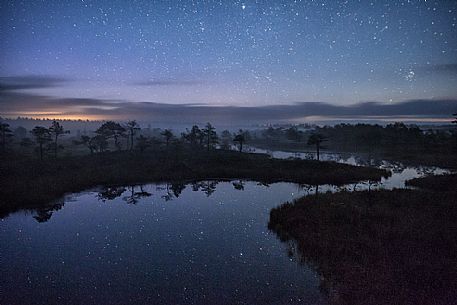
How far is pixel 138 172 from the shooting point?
145 feet

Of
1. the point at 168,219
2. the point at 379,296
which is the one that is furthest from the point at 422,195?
the point at 168,219

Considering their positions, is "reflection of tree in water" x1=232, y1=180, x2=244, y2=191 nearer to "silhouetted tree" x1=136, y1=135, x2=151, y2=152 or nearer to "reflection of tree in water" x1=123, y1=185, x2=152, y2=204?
"reflection of tree in water" x1=123, y1=185, x2=152, y2=204

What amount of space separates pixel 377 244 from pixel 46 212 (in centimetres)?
2800

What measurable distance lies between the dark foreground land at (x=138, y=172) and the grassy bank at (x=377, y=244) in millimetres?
16521

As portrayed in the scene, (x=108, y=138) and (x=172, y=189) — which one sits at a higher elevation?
(x=108, y=138)

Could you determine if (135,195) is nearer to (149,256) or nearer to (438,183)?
→ (149,256)

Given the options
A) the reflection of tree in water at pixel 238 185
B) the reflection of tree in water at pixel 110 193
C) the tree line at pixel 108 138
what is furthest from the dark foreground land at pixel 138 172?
the tree line at pixel 108 138

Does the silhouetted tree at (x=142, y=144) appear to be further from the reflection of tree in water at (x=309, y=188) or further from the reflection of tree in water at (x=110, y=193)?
the reflection of tree in water at (x=309, y=188)

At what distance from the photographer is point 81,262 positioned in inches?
611

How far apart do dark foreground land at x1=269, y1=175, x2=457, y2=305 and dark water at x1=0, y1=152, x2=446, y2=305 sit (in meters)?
1.46

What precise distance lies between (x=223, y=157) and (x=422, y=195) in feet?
114

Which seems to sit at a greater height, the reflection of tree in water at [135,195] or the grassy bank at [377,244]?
the grassy bank at [377,244]

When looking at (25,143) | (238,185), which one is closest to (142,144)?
(238,185)

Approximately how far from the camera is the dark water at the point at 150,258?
1230cm
